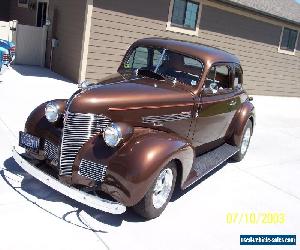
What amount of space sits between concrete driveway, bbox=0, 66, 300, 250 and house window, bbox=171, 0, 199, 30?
7.40 metres

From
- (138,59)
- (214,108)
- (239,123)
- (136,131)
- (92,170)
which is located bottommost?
(92,170)

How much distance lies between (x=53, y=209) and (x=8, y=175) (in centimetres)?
106

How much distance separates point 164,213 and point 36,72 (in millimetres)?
9355

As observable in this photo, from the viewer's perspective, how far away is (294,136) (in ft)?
34.7

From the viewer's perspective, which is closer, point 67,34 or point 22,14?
point 67,34

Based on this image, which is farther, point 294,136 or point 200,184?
point 294,136

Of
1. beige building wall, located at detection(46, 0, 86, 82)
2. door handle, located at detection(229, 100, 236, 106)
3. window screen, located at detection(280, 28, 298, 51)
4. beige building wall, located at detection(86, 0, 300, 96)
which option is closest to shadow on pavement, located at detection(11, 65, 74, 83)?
beige building wall, located at detection(46, 0, 86, 82)

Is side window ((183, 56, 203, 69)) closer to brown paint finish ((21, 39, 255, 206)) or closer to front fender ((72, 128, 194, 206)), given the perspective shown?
brown paint finish ((21, 39, 255, 206))

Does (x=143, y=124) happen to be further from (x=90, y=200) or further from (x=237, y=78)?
(x=237, y=78)

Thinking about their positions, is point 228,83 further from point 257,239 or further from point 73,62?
point 73,62

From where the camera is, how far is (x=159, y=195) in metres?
4.46

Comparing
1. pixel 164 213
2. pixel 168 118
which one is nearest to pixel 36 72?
pixel 168 118

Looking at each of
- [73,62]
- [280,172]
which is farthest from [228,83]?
[73,62]

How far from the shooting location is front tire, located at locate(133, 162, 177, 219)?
4168 millimetres
